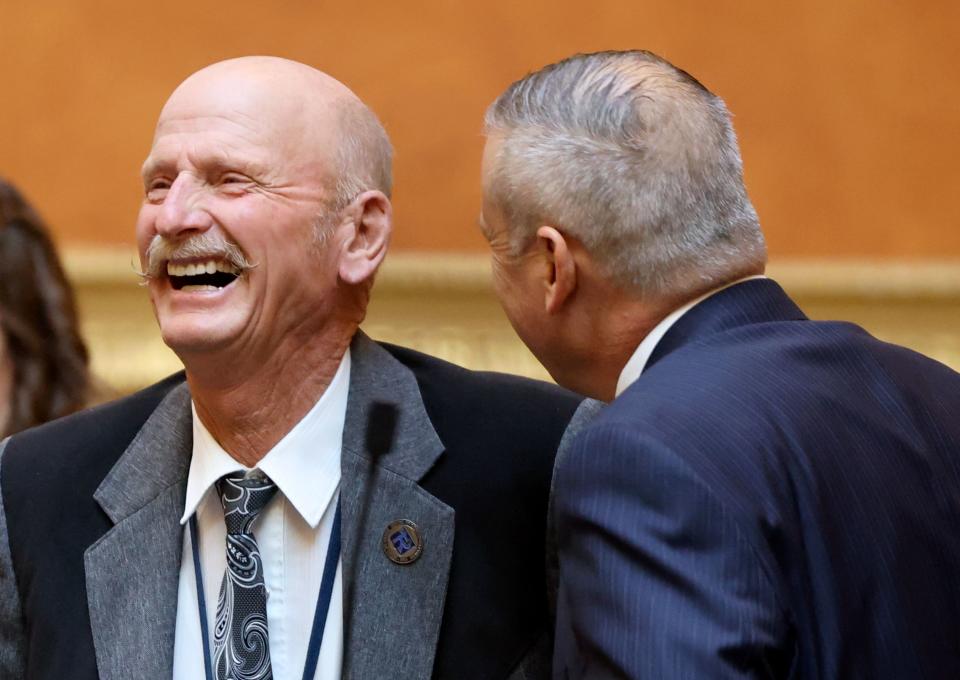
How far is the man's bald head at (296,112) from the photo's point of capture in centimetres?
212

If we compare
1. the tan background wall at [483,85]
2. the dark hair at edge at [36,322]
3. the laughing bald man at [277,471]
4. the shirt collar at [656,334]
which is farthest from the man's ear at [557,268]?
the tan background wall at [483,85]

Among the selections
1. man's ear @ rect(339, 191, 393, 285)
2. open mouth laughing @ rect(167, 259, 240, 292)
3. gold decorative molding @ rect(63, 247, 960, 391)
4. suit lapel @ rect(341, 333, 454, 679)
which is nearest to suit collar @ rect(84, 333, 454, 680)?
suit lapel @ rect(341, 333, 454, 679)

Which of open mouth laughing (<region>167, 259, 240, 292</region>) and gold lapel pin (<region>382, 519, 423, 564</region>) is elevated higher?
open mouth laughing (<region>167, 259, 240, 292</region>)

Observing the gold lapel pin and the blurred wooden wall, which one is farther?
the blurred wooden wall

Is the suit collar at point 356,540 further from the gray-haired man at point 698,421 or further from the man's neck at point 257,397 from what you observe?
the gray-haired man at point 698,421

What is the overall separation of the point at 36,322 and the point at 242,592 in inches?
59.4

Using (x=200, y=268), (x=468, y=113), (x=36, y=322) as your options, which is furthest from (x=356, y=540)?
(x=468, y=113)

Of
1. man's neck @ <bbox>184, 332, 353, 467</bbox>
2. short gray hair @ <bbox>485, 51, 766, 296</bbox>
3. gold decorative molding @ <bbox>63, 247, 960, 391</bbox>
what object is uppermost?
short gray hair @ <bbox>485, 51, 766, 296</bbox>

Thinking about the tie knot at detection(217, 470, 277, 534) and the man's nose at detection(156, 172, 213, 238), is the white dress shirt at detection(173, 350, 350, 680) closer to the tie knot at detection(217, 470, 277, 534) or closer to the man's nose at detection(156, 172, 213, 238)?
the tie knot at detection(217, 470, 277, 534)

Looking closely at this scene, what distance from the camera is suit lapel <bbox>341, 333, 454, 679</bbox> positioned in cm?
196

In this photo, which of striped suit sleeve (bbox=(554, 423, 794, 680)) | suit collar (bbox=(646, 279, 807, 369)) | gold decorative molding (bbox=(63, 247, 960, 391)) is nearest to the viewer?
striped suit sleeve (bbox=(554, 423, 794, 680))

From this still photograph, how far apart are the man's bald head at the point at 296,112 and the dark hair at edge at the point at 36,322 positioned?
4.13 ft

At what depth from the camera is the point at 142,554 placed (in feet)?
6.82

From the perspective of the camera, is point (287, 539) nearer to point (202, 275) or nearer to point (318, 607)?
point (318, 607)
